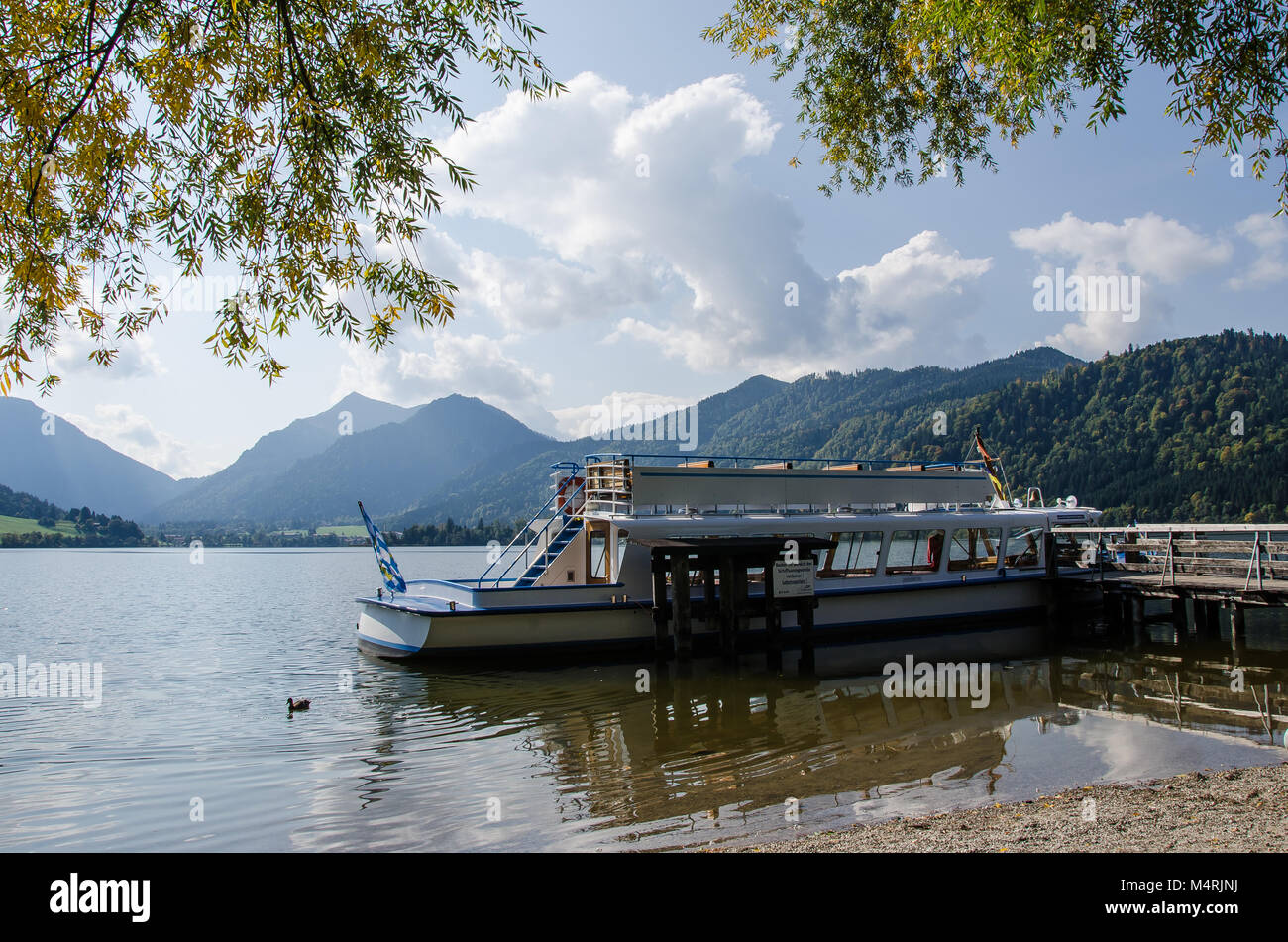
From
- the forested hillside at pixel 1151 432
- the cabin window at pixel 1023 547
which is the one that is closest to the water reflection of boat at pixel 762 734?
the cabin window at pixel 1023 547

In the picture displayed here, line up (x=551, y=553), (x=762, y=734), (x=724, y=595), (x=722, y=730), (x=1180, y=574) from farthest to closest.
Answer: (x=1180, y=574) < (x=551, y=553) < (x=724, y=595) < (x=722, y=730) < (x=762, y=734)

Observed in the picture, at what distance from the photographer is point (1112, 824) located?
7.02m

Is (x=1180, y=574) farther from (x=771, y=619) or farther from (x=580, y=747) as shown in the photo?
(x=580, y=747)

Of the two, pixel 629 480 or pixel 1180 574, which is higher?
pixel 629 480

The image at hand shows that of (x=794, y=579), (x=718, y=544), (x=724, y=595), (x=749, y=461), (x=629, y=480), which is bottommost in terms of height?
(x=724, y=595)

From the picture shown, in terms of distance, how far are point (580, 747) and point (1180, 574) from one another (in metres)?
20.2

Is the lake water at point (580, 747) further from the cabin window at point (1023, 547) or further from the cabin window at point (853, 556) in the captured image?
the cabin window at point (1023, 547)

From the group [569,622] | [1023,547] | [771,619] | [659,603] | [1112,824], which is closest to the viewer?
[1112,824]

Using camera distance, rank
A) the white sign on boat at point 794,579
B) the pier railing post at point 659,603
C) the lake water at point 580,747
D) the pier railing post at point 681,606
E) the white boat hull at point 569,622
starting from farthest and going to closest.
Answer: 1. the white sign on boat at point 794,579
2. the pier railing post at point 659,603
3. the pier railing post at point 681,606
4. the white boat hull at point 569,622
5. the lake water at point 580,747

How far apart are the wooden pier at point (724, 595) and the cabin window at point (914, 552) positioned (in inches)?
152

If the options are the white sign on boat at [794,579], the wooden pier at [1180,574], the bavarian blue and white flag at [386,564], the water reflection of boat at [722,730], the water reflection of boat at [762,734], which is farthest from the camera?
the wooden pier at [1180,574]

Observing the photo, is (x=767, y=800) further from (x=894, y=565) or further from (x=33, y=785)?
(x=894, y=565)

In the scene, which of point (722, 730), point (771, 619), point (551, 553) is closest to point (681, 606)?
point (771, 619)

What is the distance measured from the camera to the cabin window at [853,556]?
2236cm
